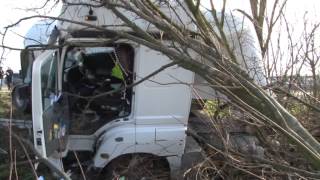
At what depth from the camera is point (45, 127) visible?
256 inches

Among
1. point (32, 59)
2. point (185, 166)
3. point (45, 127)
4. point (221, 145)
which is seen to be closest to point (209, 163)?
point (221, 145)

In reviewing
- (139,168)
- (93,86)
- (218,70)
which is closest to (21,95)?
(93,86)

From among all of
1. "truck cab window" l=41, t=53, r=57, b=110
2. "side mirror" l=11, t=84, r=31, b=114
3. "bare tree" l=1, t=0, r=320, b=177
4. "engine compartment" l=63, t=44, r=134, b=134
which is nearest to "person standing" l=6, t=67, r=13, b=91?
"side mirror" l=11, t=84, r=31, b=114

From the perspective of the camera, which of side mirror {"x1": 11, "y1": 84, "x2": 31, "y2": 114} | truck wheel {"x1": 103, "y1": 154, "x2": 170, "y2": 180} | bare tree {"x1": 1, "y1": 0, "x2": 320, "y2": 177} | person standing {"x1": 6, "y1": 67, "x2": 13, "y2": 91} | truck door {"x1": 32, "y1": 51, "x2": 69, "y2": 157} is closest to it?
bare tree {"x1": 1, "y1": 0, "x2": 320, "y2": 177}

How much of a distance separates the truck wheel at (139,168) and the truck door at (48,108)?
2.44 feet

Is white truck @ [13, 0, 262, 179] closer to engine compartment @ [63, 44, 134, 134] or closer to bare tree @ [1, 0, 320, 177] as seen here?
engine compartment @ [63, 44, 134, 134]

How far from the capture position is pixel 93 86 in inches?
315

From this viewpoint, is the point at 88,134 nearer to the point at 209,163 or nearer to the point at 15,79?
the point at 15,79

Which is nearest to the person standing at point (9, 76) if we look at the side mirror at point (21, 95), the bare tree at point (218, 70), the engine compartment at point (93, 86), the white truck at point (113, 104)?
the side mirror at point (21, 95)

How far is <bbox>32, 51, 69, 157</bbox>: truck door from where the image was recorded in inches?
249

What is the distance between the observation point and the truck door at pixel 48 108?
20.8ft

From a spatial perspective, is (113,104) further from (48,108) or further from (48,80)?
(48,108)

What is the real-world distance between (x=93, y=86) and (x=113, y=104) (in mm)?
385

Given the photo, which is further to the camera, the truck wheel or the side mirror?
the truck wheel
